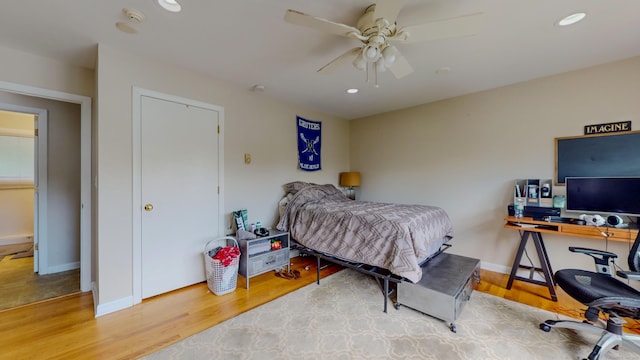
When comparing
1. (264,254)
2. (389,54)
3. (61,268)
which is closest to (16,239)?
(61,268)

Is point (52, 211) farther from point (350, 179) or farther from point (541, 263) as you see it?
point (541, 263)

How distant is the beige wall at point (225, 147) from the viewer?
2.31 m

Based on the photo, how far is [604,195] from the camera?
2521 mm

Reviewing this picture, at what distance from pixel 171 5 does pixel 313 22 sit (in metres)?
1.05

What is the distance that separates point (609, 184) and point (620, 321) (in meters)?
1.48

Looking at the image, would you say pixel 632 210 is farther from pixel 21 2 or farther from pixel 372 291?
pixel 21 2

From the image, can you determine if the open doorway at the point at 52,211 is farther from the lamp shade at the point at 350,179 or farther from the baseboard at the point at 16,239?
the lamp shade at the point at 350,179

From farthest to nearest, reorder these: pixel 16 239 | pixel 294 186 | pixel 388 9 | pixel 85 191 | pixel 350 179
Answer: pixel 350 179 < pixel 16 239 < pixel 294 186 < pixel 85 191 < pixel 388 9

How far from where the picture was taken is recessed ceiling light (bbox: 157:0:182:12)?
1.70 meters

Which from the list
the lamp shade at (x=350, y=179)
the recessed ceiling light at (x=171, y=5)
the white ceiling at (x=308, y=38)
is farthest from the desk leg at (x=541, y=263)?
the recessed ceiling light at (x=171, y=5)

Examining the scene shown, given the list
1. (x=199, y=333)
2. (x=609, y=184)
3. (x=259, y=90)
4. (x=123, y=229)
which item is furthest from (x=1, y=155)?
(x=609, y=184)

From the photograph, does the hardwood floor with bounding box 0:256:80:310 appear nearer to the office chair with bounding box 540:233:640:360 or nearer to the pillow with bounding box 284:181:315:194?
the pillow with bounding box 284:181:315:194

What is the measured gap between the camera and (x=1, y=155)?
443 cm

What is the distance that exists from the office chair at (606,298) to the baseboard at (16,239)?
7.70 m
